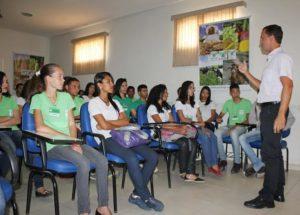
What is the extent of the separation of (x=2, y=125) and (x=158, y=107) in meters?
1.67

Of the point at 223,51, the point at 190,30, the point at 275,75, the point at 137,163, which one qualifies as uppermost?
the point at 190,30

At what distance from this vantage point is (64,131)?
2.30m

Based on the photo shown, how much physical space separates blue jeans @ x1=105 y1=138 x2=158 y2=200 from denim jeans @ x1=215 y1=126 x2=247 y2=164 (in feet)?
5.93

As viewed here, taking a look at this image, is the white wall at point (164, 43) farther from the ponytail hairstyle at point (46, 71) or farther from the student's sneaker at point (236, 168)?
the ponytail hairstyle at point (46, 71)

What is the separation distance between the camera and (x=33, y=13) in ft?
22.4

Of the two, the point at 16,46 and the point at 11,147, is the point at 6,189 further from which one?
the point at 16,46

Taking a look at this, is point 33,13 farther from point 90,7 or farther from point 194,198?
point 194,198

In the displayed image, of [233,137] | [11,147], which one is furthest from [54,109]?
[233,137]

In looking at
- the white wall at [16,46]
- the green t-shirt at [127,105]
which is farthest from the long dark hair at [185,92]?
the white wall at [16,46]

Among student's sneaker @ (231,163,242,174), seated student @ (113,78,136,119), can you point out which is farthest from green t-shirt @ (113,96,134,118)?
student's sneaker @ (231,163,242,174)

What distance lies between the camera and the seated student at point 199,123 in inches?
144

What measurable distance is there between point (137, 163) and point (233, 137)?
6.79ft

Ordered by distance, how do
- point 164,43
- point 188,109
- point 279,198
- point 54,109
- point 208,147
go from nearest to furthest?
point 54,109 < point 279,198 < point 208,147 < point 188,109 < point 164,43

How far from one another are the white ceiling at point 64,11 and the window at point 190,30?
1.79 feet
